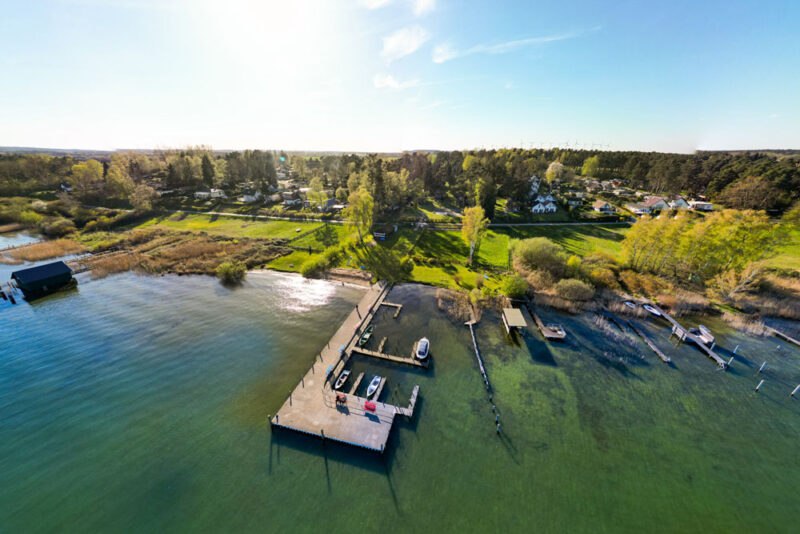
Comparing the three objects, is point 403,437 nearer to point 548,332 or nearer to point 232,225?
point 548,332

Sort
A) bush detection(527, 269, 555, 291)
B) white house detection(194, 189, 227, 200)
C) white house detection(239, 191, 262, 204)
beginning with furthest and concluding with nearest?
1. white house detection(194, 189, 227, 200)
2. white house detection(239, 191, 262, 204)
3. bush detection(527, 269, 555, 291)

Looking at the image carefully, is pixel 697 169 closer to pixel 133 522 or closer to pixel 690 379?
pixel 690 379

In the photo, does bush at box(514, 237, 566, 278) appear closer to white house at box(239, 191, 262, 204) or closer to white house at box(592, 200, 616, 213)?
white house at box(592, 200, 616, 213)

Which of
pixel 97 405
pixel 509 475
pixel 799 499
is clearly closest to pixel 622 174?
pixel 799 499

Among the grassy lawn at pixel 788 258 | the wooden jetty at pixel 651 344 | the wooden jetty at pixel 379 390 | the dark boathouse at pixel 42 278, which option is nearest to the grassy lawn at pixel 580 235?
the grassy lawn at pixel 788 258

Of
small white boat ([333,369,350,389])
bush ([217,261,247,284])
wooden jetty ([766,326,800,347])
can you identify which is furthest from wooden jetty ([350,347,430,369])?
wooden jetty ([766,326,800,347])

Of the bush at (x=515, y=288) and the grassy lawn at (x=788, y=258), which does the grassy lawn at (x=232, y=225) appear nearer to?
the bush at (x=515, y=288)

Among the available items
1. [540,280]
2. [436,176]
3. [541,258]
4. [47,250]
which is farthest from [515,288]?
[47,250]
